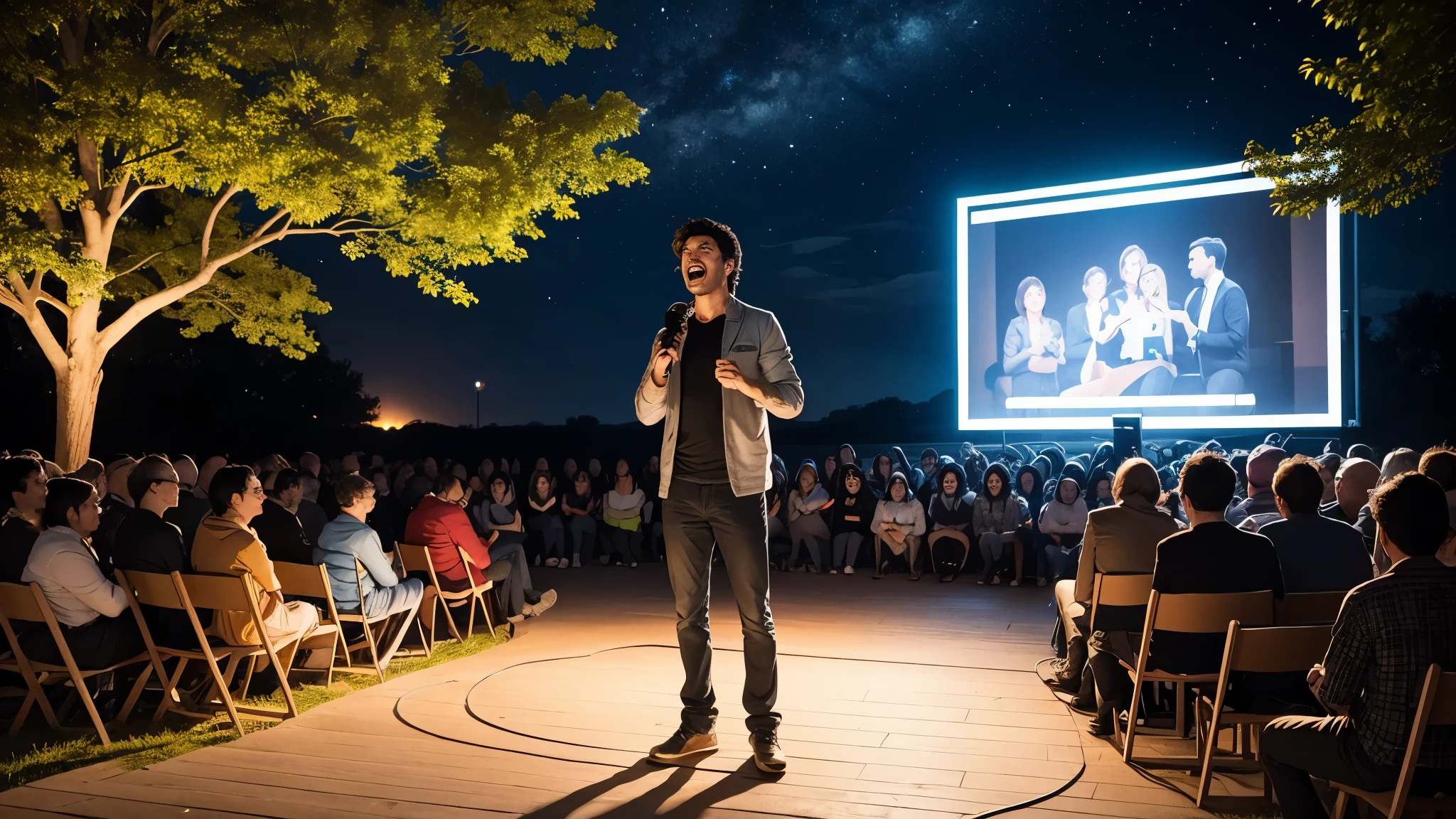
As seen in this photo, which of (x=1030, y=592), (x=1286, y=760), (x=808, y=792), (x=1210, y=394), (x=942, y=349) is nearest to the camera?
(x=1286, y=760)

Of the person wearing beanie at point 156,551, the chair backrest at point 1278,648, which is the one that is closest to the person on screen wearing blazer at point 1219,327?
the chair backrest at point 1278,648

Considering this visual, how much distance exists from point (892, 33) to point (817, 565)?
1141cm

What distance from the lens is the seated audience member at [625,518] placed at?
9938mm

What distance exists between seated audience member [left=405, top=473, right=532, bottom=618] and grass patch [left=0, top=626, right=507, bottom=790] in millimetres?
1431

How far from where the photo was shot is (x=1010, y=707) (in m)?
4.27

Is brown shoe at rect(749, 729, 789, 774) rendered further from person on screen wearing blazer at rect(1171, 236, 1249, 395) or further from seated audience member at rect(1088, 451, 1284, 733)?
person on screen wearing blazer at rect(1171, 236, 1249, 395)

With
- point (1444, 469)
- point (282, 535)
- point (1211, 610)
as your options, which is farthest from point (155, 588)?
point (1444, 469)

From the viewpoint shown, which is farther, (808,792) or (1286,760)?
(808,792)

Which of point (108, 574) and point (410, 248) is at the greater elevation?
point (410, 248)

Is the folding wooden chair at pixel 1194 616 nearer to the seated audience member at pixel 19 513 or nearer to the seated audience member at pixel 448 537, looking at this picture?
the seated audience member at pixel 448 537

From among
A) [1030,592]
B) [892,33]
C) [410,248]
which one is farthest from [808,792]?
[892,33]

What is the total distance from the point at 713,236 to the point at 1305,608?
2.46m

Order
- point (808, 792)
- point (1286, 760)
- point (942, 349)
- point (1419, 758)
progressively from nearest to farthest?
point (1419, 758) < point (1286, 760) < point (808, 792) < point (942, 349)

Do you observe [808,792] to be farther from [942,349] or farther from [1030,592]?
[942,349]
